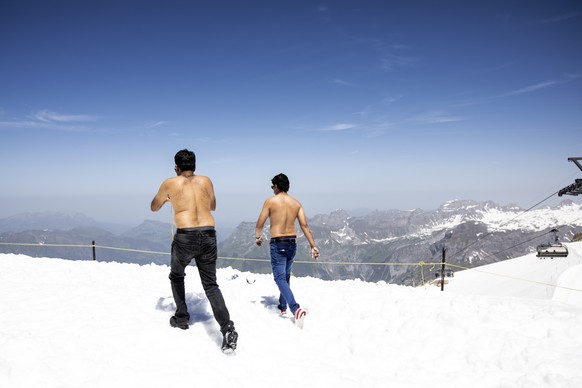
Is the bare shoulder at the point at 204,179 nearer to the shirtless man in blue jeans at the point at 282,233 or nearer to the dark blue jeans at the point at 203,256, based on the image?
the dark blue jeans at the point at 203,256

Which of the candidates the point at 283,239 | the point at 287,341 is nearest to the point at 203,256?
the point at 283,239

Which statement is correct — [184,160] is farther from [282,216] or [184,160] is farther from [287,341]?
[287,341]

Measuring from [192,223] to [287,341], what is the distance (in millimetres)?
2458

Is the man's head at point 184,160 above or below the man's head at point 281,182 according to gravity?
above

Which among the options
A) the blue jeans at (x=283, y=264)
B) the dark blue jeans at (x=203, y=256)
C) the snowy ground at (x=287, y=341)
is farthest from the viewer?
the blue jeans at (x=283, y=264)

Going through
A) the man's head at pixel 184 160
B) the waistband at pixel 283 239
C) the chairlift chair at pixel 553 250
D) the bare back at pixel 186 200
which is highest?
the man's head at pixel 184 160

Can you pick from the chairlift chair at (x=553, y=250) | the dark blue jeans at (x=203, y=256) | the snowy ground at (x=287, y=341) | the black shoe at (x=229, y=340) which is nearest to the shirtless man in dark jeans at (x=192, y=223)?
the dark blue jeans at (x=203, y=256)

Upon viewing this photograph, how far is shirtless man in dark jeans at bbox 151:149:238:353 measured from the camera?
4945mm

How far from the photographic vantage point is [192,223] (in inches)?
197

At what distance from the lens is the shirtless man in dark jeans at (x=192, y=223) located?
4945 mm

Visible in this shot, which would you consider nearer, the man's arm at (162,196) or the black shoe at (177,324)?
the man's arm at (162,196)

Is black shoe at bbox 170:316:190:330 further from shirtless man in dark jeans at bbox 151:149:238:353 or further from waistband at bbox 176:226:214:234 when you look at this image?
waistband at bbox 176:226:214:234

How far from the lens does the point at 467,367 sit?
4586mm

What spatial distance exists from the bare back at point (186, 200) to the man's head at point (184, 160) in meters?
0.14
